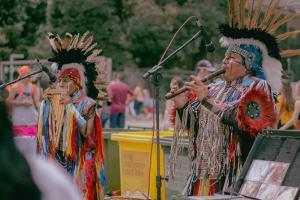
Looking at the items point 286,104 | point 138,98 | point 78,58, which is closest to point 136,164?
point 78,58

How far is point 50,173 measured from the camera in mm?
1801

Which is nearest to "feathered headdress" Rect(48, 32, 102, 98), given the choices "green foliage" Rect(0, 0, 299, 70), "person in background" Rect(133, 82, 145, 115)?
"green foliage" Rect(0, 0, 299, 70)

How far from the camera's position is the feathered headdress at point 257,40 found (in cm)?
508

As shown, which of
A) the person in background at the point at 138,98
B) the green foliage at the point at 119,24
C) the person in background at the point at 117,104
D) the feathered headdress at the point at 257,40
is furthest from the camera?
the person in background at the point at 138,98

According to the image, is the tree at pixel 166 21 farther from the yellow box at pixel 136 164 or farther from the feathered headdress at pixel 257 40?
the feathered headdress at pixel 257 40

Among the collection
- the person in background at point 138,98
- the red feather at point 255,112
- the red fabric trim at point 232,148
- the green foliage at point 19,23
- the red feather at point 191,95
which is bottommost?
the person in background at point 138,98

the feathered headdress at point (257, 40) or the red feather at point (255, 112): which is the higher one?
the feathered headdress at point (257, 40)

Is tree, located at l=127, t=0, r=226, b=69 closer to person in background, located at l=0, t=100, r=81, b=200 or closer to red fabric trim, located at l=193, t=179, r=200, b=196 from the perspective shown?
red fabric trim, located at l=193, t=179, r=200, b=196

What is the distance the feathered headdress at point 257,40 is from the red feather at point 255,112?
313mm

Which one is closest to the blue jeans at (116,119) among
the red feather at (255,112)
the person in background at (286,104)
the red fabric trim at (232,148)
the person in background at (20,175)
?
the person in background at (286,104)

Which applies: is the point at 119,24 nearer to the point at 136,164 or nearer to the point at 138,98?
the point at 138,98

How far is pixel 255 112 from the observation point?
15.7 feet

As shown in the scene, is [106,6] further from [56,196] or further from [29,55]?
[56,196]

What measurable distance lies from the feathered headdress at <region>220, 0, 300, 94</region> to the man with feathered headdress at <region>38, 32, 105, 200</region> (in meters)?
1.82
